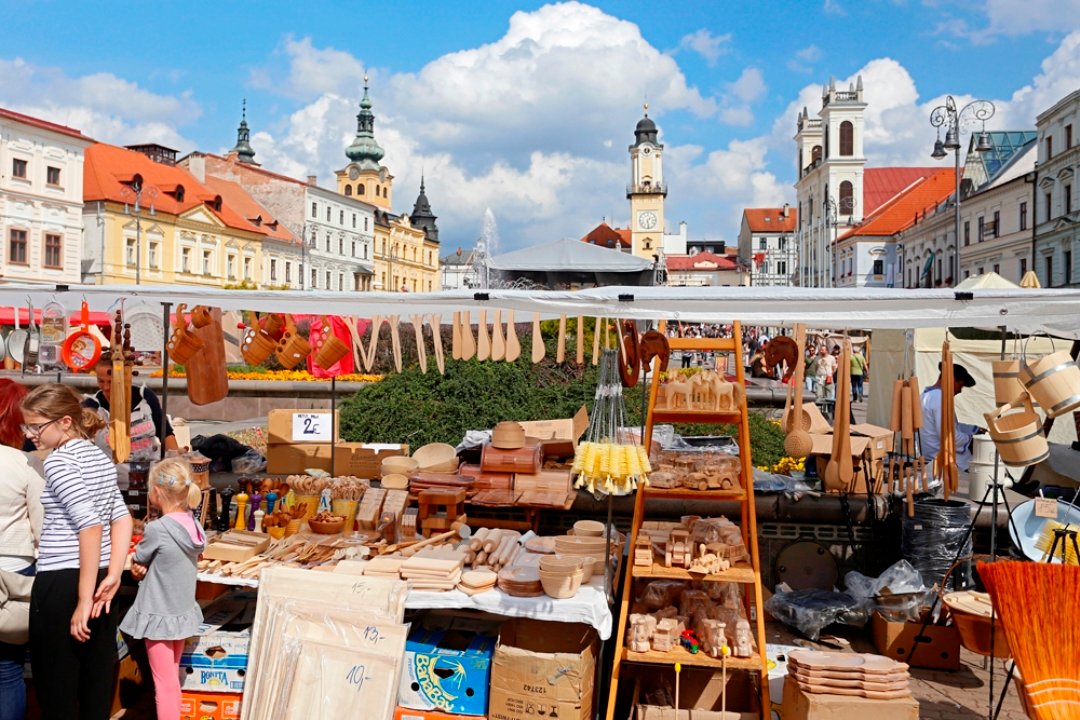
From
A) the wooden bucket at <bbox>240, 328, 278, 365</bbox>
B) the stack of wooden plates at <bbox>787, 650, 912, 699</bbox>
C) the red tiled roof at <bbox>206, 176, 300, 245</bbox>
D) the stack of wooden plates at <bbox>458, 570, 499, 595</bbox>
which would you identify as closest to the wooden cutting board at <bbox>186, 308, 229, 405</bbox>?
the wooden bucket at <bbox>240, 328, 278, 365</bbox>

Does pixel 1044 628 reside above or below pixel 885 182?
below

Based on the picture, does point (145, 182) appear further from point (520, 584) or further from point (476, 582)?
point (520, 584)

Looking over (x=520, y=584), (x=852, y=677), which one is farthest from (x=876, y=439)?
(x=520, y=584)

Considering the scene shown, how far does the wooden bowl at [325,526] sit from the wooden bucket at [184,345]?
72.2 inches

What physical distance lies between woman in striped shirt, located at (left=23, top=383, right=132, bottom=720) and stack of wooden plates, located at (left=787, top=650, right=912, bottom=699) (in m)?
2.96

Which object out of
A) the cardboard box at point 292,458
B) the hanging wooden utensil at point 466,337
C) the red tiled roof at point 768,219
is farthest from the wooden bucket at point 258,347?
the red tiled roof at point 768,219

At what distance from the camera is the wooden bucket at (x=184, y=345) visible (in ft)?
18.3

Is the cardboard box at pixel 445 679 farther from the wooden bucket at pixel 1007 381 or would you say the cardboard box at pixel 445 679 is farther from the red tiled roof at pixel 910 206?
the red tiled roof at pixel 910 206

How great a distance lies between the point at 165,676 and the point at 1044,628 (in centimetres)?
365

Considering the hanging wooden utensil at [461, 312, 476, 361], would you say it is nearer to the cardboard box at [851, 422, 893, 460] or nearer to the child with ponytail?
the child with ponytail

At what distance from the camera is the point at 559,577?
371 centimetres

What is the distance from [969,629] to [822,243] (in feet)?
199

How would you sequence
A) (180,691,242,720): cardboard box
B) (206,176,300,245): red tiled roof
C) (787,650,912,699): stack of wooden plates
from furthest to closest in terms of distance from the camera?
(206,176,300,245): red tiled roof → (180,691,242,720): cardboard box → (787,650,912,699): stack of wooden plates

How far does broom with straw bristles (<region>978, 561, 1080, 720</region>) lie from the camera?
3.10 metres
